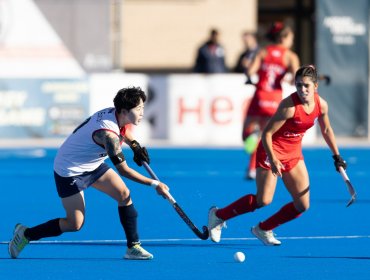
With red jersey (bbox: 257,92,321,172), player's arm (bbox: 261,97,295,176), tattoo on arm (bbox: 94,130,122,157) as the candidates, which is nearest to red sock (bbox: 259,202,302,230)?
red jersey (bbox: 257,92,321,172)

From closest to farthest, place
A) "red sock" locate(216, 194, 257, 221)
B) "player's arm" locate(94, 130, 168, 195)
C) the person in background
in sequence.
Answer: "player's arm" locate(94, 130, 168, 195) → "red sock" locate(216, 194, 257, 221) → the person in background

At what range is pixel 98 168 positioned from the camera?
8516 millimetres

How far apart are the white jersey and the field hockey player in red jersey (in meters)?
1.26

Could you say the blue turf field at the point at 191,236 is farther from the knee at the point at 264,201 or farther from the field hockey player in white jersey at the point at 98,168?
the knee at the point at 264,201

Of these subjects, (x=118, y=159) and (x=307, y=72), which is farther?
(x=307, y=72)

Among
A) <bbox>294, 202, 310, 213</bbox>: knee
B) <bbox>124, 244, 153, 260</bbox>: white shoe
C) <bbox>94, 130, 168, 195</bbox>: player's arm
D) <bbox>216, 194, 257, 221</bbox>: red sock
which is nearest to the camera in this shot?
<bbox>94, 130, 168, 195</bbox>: player's arm

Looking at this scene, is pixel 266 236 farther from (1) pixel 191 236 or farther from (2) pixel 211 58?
(2) pixel 211 58

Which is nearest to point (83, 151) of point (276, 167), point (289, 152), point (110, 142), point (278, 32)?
point (110, 142)

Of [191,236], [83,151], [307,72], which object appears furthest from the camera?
[191,236]

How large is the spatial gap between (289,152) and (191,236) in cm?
128

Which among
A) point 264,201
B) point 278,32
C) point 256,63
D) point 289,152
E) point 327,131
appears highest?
point 278,32

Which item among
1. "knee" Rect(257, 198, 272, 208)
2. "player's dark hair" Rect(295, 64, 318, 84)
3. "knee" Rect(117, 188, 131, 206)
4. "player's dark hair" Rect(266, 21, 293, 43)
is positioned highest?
"player's dark hair" Rect(266, 21, 293, 43)

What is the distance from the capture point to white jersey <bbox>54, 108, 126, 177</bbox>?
27.1ft

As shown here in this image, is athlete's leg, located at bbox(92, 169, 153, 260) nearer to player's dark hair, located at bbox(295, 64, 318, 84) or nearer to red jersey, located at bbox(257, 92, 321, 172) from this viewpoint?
red jersey, located at bbox(257, 92, 321, 172)
